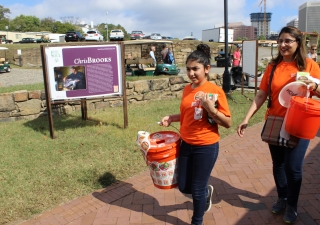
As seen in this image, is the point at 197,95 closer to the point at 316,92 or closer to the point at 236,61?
the point at 316,92

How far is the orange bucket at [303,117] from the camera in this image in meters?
2.43

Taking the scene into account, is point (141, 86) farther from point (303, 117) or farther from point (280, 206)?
point (303, 117)

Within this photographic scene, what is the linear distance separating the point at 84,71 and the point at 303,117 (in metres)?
4.19

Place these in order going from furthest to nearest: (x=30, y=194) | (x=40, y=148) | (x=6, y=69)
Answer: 1. (x=6, y=69)
2. (x=40, y=148)
3. (x=30, y=194)

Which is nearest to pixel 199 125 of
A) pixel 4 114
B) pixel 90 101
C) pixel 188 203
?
pixel 188 203

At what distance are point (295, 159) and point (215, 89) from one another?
92 cm

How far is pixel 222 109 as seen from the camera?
8.22 feet

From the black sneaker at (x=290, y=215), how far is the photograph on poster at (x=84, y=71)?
13.0 ft

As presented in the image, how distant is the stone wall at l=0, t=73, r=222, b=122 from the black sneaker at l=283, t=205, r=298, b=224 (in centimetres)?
581

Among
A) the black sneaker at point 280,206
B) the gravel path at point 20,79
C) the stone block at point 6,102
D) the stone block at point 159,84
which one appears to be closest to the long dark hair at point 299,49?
the black sneaker at point 280,206

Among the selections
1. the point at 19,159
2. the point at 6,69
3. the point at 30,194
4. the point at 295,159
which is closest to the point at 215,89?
the point at 295,159

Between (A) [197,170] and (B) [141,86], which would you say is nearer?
(A) [197,170]

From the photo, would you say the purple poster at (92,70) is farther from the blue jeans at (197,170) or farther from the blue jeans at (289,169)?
the blue jeans at (289,169)

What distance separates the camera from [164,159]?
2.68 metres
